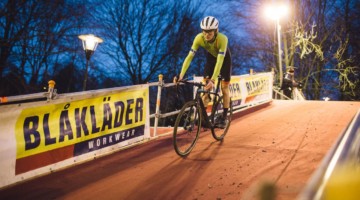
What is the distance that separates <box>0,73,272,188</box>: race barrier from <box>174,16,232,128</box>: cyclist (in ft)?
5.15

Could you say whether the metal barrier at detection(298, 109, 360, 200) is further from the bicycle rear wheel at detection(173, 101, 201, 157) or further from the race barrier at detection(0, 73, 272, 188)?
the race barrier at detection(0, 73, 272, 188)

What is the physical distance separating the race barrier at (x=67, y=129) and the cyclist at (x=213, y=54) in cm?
157

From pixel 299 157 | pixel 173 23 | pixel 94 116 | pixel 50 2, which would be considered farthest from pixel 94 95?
pixel 173 23

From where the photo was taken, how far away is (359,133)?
9.48 ft

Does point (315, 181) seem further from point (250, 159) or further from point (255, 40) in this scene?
point (255, 40)

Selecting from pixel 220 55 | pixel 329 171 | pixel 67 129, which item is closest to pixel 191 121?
pixel 220 55

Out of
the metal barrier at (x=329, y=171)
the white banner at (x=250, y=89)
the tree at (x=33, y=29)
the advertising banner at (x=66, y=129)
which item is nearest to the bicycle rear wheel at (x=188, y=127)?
the advertising banner at (x=66, y=129)

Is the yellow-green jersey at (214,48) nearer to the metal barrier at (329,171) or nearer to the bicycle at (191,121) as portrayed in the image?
the bicycle at (191,121)

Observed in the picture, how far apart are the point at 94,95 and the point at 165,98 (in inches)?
1294

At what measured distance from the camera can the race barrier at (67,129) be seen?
15.2 feet

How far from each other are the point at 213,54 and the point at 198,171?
8.75 ft

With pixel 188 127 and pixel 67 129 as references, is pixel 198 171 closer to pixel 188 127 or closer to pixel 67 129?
pixel 188 127

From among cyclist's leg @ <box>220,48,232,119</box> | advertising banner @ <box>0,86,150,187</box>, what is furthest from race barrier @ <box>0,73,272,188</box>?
cyclist's leg @ <box>220,48,232,119</box>

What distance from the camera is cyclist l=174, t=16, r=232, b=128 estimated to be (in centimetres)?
595
